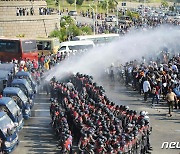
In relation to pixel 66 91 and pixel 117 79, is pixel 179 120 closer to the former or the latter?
pixel 66 91

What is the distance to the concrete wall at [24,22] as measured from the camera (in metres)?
53.1

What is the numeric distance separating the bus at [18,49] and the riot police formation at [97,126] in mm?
16528

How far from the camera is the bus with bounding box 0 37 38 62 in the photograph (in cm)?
4122

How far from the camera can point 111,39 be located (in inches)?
2016

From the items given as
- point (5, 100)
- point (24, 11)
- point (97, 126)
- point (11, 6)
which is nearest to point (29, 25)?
point (24, 11)

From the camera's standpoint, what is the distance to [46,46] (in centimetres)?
4525

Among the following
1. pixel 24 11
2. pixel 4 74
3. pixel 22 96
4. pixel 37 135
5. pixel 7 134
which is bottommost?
pixel 37 135

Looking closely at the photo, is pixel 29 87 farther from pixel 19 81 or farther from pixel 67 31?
pixel 67 31

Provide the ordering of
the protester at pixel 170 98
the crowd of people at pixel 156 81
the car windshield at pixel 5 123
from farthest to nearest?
the crowd of people at pixel 156 81, the protester at pixel 170 98, the car windshield at pixel 5 123

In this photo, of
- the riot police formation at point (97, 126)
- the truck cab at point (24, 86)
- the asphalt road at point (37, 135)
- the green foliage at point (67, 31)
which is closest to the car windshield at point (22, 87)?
the truck cab at point (24, 86)

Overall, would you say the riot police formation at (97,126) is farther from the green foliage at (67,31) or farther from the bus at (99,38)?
the green foliage at (67,31)

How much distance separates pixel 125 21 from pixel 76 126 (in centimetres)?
5103

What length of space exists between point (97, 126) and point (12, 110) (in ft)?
15.5

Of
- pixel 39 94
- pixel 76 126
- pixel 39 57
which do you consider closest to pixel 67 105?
pixel 76 126
